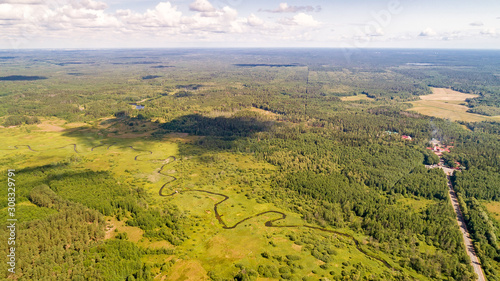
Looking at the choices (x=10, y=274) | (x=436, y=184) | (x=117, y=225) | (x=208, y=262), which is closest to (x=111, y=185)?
(x=117, y=225)

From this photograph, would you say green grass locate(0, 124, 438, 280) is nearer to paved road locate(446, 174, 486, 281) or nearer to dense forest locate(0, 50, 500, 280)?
dense forest locate(0, 50, 500, 280)

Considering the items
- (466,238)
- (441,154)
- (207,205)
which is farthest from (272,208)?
(441,154)

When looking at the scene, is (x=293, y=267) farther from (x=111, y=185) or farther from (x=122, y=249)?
(x=111, y=185)

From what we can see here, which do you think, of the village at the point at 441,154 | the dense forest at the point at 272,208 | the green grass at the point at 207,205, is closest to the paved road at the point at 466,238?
the dense forest at the point at 272,208

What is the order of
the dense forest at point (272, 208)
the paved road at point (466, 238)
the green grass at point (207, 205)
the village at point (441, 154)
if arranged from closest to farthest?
the dense forest at point (272, 208) → the paved road at point (466, 238) → the green grass at point (207, 205) → the village at point (441, 154)

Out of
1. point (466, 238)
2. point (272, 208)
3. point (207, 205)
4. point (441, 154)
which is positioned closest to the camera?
point (466, 238)

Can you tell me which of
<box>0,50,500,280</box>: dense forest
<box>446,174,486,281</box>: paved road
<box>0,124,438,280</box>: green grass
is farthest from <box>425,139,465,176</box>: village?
<box>0,124,438,280</box>: green grass

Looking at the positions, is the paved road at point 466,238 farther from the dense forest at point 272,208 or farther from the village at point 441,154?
the village at point 441,154

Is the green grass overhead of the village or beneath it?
beneath

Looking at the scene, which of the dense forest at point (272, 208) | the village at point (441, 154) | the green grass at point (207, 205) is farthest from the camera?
the village at point (441, 154)

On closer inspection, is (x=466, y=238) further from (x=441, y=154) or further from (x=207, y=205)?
(x=207, y=205)

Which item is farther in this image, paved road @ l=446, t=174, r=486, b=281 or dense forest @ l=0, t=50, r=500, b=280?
paved road @ l=446, t=174, r=486, b=281
